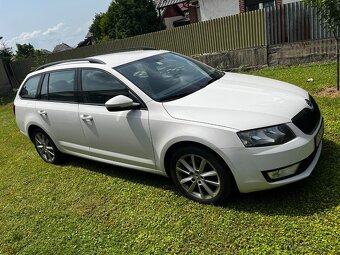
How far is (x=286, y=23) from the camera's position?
10453mm

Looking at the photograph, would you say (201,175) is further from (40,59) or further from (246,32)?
(40,59)

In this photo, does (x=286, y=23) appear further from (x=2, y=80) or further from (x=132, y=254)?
(x=2, y=80)

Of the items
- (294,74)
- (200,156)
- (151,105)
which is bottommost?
(294,74)

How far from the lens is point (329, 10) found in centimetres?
619

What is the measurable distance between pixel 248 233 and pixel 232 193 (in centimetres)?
55

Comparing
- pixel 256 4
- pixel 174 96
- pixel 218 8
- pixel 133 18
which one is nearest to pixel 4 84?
pixel 133 18

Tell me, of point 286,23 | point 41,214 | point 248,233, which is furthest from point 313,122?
point 286,23

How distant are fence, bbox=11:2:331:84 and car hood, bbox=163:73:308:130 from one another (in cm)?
555

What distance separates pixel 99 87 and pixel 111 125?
0.56 meters

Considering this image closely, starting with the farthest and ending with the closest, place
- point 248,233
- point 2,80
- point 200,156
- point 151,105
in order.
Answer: point 2,80, point 151,105, point 200,156, point 248,233

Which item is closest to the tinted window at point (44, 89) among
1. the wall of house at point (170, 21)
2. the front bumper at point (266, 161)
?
the front bumper at point (266, 161)

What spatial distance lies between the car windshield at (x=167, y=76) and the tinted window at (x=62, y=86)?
2.90ft

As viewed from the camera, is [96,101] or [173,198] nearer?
[173,198]

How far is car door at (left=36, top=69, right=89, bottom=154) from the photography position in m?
4.62
